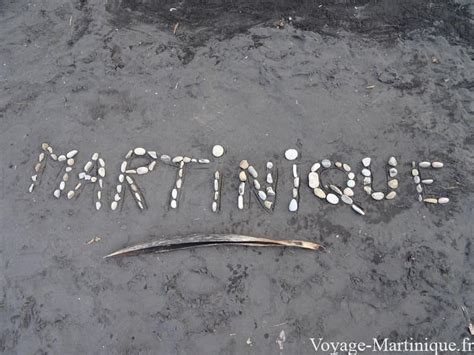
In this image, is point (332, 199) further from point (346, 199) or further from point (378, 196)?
point (378, 196)

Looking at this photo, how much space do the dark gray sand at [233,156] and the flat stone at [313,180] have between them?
0.35 ft

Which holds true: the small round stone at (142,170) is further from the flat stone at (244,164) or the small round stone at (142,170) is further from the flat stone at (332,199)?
the flat stone at (332,199)

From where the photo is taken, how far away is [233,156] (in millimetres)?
3342

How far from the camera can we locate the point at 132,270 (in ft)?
10.1

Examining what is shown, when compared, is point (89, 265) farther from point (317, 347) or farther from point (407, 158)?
point (407, 158)

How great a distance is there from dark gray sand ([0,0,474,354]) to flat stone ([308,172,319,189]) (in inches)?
4.2

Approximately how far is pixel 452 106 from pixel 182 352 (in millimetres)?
2637

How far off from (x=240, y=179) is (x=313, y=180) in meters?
0.53

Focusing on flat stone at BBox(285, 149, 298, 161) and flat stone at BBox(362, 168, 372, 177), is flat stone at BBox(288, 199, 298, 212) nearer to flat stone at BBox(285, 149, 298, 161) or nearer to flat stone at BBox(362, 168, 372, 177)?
flat stone at BBox(285, 149, 298, 161)

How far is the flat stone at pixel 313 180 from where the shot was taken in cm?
320

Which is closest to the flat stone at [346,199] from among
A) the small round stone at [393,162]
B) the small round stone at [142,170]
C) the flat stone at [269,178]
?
the small round stone at [393,162]

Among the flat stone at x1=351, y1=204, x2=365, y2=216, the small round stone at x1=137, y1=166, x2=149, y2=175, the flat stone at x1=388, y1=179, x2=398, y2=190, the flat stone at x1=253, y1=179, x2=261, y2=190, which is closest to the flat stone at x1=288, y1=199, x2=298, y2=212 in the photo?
the flat stone at x1=253, y1=179, x2=261, y2=190

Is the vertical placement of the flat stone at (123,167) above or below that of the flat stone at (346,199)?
below

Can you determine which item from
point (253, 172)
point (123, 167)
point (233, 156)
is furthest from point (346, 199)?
point (123, 167)
